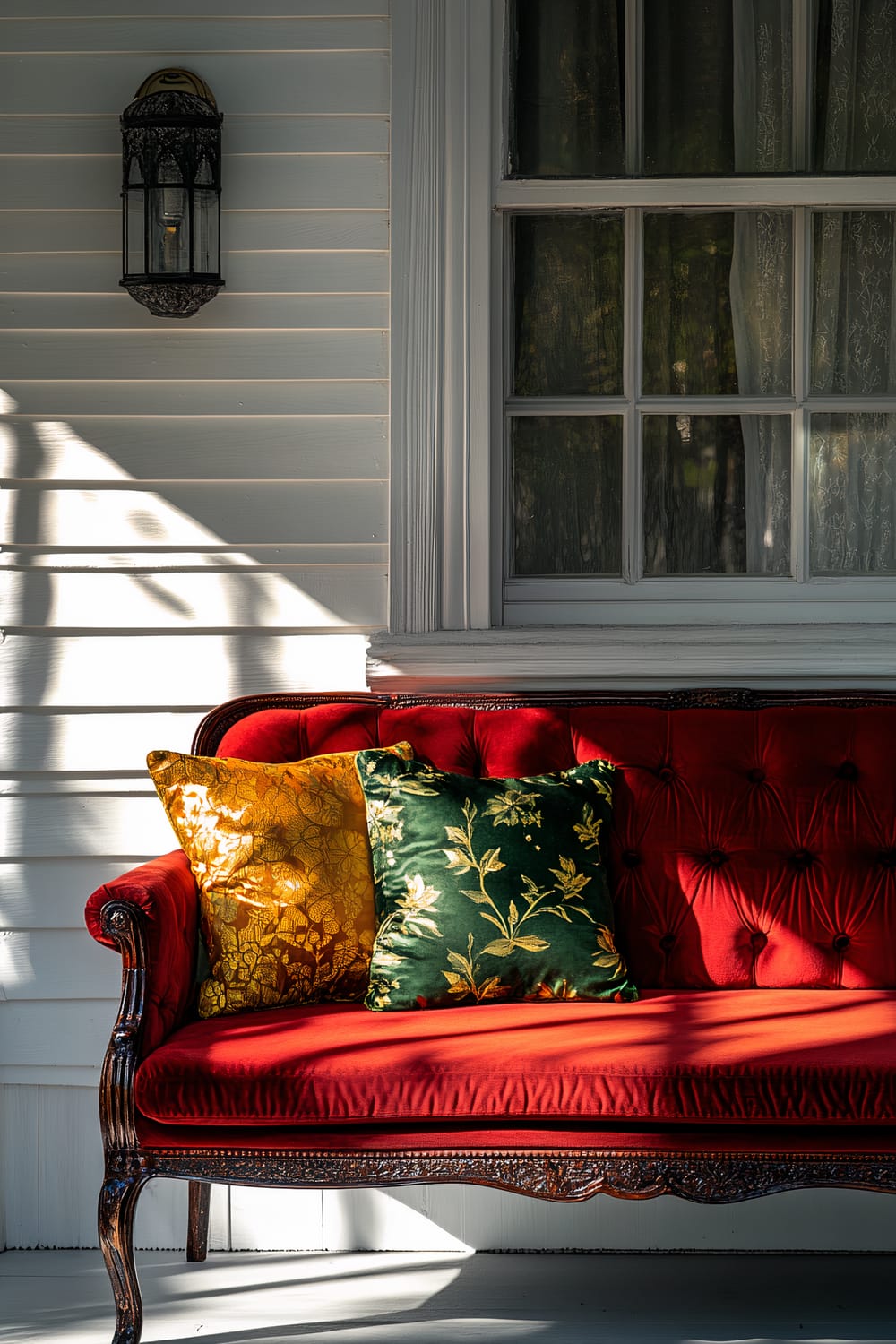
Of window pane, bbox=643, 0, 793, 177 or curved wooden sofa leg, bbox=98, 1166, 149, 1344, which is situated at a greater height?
window pane, bbox=643, 0, 793, 177

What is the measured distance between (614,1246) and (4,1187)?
1251 millimetres

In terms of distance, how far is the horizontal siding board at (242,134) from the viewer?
9.17 feet

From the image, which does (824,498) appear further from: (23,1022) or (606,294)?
(23,1022)

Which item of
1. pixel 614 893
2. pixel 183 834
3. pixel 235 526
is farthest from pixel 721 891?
pixel 235 526

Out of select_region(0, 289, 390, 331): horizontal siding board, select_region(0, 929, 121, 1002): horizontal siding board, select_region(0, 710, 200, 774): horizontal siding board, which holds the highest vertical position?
select_region(0, 289, 390, 331): horizontal siding board

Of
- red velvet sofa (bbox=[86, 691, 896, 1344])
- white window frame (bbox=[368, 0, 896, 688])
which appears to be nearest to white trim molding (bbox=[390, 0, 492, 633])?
white window frame (bbox=[368, 0, 896, 688])

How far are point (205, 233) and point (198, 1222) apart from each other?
6.47 ft

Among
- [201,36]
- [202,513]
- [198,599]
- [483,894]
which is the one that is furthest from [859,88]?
[483,894]

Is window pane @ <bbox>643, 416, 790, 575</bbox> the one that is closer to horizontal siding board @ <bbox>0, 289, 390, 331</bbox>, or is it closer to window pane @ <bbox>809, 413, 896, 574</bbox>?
window pane @ <bbox>809, 413, 896, 574</bbox>

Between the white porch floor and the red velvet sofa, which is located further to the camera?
the white porch floor

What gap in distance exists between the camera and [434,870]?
225 centimetres

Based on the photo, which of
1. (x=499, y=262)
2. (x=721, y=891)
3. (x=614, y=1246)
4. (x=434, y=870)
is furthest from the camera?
(x=499, y=262)

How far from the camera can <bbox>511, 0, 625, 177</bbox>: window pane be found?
287 centimetres

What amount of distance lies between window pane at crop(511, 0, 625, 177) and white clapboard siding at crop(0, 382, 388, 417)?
2.00ft
